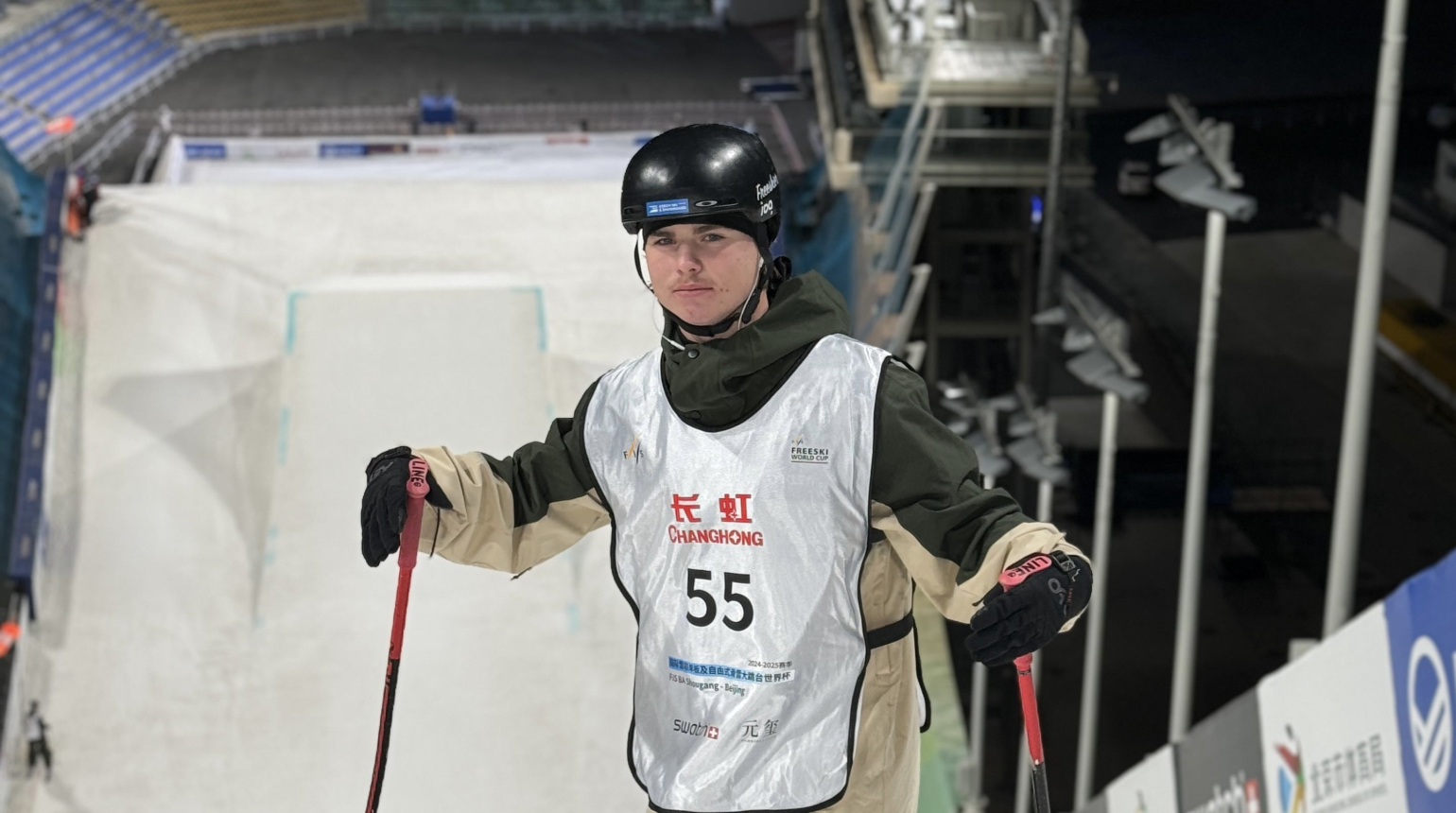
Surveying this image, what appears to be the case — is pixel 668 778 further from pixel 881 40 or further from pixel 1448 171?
pixel 1448 171

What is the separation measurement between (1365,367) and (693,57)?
896 inches

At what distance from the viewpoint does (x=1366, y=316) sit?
880 cm

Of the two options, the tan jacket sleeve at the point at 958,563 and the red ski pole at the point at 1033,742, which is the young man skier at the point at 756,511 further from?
the red ski pole at the point at 1033,742

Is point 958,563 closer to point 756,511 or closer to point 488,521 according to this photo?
point 756,511

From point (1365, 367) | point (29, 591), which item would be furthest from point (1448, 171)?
point (29, 591)

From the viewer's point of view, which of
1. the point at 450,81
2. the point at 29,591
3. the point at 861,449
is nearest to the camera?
the point at 861,449

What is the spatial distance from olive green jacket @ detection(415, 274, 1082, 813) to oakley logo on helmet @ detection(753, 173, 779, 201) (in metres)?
0.18

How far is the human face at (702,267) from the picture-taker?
11.0ft

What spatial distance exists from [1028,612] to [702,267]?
925 mm

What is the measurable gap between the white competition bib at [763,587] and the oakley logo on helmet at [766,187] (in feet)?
0.99

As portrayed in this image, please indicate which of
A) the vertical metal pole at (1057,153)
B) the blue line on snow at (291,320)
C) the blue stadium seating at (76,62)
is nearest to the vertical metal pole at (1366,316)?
the vertical metal pole at (1057,153)

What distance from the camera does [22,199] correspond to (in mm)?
15438

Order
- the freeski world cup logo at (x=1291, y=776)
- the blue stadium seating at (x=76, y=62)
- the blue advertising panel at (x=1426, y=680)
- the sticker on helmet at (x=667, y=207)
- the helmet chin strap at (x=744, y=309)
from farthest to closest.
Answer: the blue stadium seating at (x=76, y=62)
the freeski world cup logo at (x=1291, y=776)
the blue advertising panel at (x=1426, y=680)
the helmet chin strap at (x=744, y=309)
the sticker on helmet at (x=667, y=207)

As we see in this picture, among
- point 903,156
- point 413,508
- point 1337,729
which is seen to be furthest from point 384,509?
point 903,156
